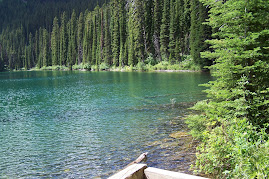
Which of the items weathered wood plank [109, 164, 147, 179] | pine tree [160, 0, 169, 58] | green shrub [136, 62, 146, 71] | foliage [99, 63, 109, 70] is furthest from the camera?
foliage [99, 63, 109, 70]

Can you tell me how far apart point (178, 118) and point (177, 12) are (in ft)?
195

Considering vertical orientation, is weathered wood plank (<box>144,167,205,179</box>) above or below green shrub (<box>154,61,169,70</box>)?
below

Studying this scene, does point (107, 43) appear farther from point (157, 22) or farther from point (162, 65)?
point (162, 65)

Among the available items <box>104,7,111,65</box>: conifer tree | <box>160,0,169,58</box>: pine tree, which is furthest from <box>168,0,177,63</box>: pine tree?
<box>104,7,111,65</box>: conifer tree

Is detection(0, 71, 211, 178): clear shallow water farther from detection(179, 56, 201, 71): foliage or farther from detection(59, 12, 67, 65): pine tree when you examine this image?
detection(59, 12, 67, 65): pine tree

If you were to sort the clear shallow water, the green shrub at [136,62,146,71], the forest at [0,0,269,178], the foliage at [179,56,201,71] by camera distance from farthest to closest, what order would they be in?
the green shrub at [136,62,146,71] → the foliage at [179,56,201,71] → the clear shallow water → the forest at [0,0,269,178]

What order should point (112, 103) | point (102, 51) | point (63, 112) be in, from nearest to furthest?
1. point (63, 112)
2. point (112, 103)
3. point (102, 51)

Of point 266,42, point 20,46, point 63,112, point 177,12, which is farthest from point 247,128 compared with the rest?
point 20,46

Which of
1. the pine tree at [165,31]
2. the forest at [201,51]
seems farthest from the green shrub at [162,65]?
the pine tree at [165,31]

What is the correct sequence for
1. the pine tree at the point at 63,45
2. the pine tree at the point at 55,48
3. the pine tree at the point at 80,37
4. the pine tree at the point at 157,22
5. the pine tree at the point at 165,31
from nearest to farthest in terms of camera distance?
the pine tree at the point at 165,31
the pine tree at the point at 157,22
the pine tree at the point at 80,37
the pine tree at the point at 63,45
the pine tree at the point at 55,48

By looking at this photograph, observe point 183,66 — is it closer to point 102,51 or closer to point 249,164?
point 102,51

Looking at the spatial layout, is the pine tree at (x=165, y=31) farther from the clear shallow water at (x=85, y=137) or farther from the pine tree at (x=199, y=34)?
the clear shallow water at (x=85, y=137)

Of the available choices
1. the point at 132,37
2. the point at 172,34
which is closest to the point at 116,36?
the point at 132,37

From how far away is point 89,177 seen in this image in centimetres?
778
